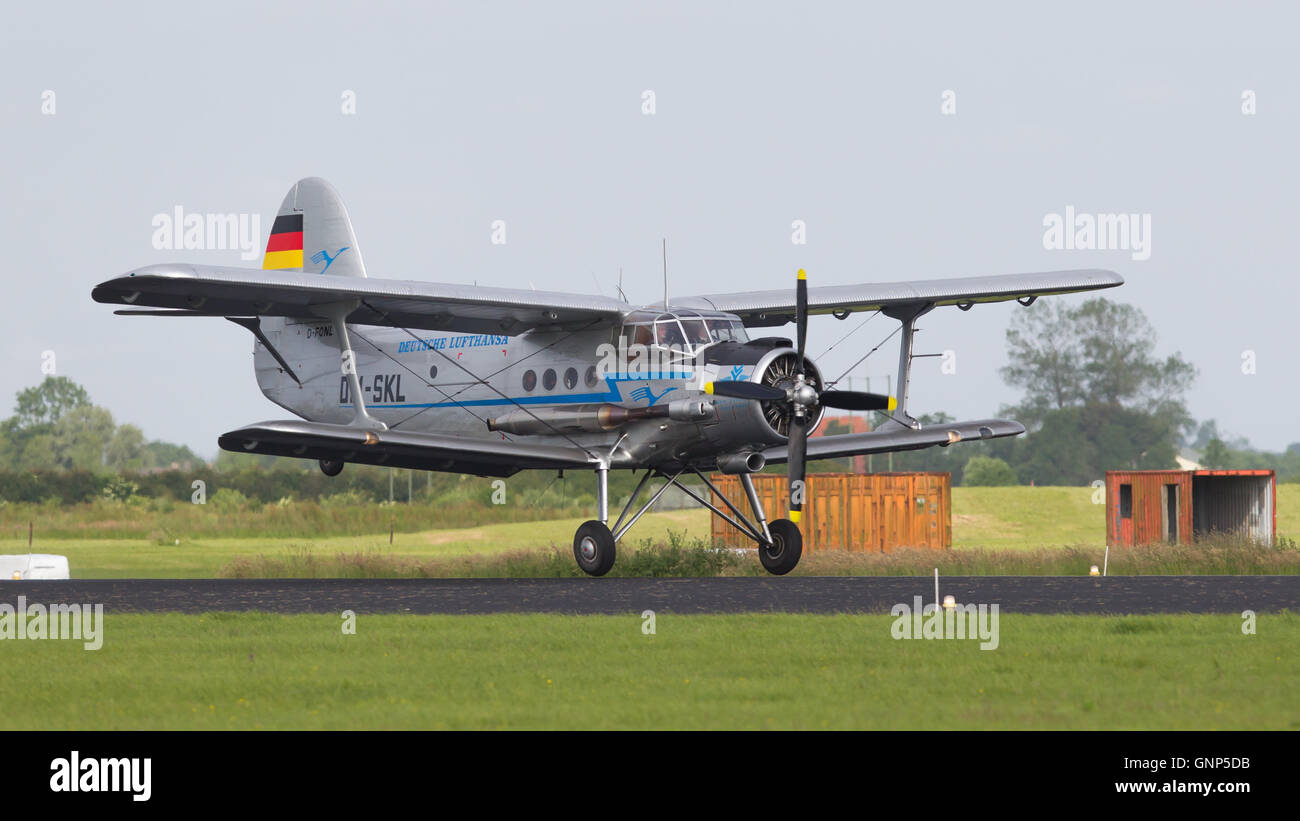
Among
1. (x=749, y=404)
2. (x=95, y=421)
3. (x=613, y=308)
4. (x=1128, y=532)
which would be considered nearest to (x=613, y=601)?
(x=749, y=404)

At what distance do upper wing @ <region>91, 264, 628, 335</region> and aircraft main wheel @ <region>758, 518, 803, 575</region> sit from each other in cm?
504

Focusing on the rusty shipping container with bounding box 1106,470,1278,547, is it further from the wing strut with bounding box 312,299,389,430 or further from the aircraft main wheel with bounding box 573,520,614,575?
the wing strut with bounding box 312,299,389,430

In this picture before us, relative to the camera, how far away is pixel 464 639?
57.6ft

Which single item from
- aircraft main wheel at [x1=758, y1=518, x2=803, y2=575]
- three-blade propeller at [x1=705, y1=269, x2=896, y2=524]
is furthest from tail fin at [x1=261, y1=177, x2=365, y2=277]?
three-blade propeller at [x1=705, y1=269, x2=896, y2=524]

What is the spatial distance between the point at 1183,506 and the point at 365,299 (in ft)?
89.7

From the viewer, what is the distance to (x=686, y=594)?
2448 centimetres

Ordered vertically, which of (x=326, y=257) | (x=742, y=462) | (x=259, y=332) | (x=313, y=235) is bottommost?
(x=742, y=462)

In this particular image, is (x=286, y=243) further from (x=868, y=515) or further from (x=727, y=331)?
(x=868, y=515)

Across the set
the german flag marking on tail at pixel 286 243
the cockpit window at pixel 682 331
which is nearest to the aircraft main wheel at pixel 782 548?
the cockpit window at pixel 682 331

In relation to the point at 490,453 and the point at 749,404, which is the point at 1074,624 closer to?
the point at 749,404

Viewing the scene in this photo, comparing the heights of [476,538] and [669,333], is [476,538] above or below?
below

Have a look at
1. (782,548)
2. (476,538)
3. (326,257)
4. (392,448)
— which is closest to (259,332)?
(326,257)

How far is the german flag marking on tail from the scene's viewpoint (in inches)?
1512
